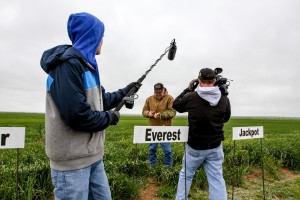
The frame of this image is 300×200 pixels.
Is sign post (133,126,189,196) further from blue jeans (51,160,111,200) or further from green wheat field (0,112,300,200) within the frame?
blue jeans (51,160,111,200)

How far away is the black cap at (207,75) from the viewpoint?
13.4 feet

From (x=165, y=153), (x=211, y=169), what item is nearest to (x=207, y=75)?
(x=211, y=169)

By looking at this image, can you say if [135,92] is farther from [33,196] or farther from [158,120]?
[158,120]

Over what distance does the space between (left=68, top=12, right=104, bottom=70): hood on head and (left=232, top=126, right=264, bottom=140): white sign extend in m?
3.05

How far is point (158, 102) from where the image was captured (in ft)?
23.9

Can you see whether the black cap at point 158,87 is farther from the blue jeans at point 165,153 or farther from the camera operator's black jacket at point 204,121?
the camera operator's black jacket at point 204,121

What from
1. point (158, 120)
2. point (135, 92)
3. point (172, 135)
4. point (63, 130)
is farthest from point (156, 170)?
point (63, 130)

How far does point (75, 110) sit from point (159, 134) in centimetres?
224

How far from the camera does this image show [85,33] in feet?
7.57

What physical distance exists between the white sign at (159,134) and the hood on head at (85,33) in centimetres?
177

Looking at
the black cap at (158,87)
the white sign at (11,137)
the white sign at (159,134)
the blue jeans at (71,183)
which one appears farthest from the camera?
the black cap at (158,87)

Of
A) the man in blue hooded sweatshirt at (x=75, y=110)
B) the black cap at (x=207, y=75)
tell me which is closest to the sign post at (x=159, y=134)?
the black cap at (x=207, y=75)

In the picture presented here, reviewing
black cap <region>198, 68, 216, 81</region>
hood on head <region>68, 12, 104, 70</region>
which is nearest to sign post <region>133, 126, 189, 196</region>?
black cap <region>198, 68, 216, 81</region>

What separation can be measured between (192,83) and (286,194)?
313cm
